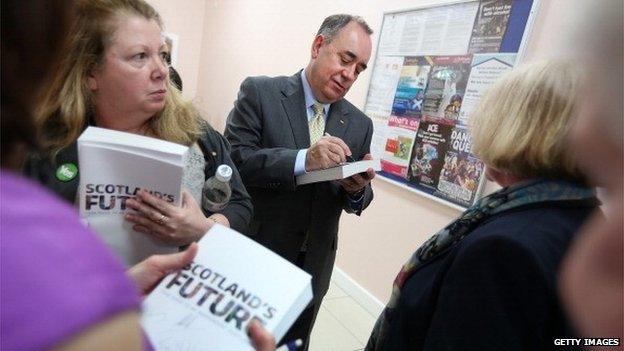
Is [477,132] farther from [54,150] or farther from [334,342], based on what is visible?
[334,342]

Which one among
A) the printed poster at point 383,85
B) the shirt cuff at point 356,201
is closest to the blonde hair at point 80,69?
the shirt cuff at point 356,201

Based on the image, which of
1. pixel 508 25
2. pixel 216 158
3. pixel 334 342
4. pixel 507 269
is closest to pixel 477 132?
pixel 507 269

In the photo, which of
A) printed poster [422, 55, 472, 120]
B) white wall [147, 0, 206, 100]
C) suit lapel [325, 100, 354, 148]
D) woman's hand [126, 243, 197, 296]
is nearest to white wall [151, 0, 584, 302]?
white wall [147, 0, 206, 100]

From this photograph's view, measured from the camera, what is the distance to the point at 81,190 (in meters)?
0.76

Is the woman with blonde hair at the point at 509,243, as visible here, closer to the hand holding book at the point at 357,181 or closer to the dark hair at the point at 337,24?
the hand holding book at the point at 357,181

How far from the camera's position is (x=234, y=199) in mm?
1186

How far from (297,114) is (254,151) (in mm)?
241

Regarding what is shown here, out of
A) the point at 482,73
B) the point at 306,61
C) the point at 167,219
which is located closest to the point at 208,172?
the point at 167,219

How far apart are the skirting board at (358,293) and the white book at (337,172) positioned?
1474 millimetres

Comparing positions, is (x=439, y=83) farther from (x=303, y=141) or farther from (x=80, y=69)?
(x=80, y=69)

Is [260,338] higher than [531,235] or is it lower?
lower

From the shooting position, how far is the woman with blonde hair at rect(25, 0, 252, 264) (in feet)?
2.87

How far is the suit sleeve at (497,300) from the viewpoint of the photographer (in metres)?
0.62

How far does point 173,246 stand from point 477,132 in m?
0.84
